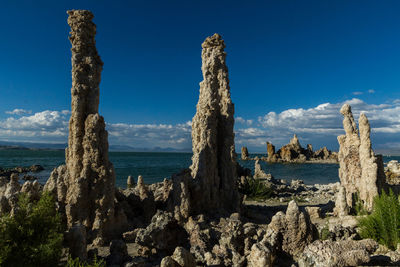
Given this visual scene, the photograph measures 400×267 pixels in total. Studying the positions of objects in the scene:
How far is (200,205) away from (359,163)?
7.08 meters

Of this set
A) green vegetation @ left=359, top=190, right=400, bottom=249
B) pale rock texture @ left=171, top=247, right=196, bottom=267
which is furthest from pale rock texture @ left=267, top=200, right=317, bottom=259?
pale rock texture @ left=171, top=247, right=196, bottom=267

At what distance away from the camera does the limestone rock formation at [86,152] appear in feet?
26.2

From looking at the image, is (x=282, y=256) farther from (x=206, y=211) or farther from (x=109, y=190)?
(x=109, y=190)

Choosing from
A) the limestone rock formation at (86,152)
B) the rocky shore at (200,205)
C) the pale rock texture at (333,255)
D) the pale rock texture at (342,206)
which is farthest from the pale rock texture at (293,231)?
the pale rock texture at (342,206)

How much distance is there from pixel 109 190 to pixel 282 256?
5.20 meters

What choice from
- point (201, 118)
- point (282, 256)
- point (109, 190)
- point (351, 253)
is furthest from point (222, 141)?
point (351, 253)

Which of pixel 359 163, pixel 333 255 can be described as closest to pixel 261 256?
pixel 333 255

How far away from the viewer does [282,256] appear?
5.97 metres

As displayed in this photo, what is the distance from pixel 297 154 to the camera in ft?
266

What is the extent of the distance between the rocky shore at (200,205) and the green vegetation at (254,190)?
341 cm

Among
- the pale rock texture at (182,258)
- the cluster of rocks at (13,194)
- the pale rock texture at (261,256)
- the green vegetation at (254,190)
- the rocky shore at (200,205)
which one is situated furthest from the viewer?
the green vegetation at (254,190)

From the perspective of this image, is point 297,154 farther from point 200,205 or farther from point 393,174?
point 200,205

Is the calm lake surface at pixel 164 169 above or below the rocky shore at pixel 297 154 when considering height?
below

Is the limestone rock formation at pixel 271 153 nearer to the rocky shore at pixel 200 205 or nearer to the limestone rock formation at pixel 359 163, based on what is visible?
the rocky shore at pixel 200 205
